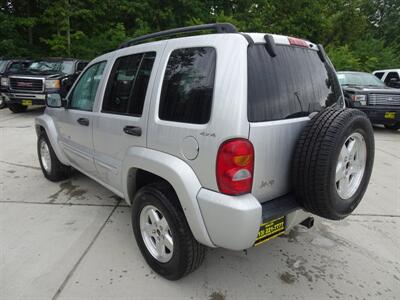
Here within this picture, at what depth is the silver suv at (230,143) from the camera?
1.95 meters

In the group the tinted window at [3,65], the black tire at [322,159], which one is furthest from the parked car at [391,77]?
the tinted window at [3,65]

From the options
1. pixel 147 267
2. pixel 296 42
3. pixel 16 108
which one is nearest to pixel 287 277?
pixel 147 267

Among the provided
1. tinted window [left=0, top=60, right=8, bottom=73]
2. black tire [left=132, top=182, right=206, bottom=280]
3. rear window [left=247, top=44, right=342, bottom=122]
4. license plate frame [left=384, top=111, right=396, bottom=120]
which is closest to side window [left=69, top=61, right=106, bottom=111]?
black tire [left=132, top=182, right=206, bottom=280]

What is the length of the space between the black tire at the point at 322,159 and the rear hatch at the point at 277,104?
0.11 m

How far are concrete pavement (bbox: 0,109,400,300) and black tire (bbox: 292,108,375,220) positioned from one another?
2.36ft

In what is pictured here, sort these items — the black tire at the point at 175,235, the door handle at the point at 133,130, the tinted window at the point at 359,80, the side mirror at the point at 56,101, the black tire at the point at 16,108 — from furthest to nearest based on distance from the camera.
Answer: the black tire at the point at 16,108 < the tinted window at the point at 359,80 < the side mirror at the point at 56,101 < the door handle at the point at 133,130 < the black tire at the point at 175,235

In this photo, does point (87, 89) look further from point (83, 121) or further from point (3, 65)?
point (3, 65)

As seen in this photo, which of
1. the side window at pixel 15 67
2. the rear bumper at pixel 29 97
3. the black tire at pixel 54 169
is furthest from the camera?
the side window at pixel 15 67

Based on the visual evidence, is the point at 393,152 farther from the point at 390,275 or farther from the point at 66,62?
the point at 66,62

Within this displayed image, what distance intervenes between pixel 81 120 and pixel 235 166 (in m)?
2.08

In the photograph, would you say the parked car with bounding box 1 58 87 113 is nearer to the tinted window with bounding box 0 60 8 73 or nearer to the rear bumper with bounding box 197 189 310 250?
the tinted window with bounding box 0 60 8 73

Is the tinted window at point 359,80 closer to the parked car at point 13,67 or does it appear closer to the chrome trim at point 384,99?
the chrome trim at point 384,99

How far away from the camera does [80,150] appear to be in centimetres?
353

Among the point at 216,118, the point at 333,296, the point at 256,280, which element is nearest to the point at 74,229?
the point at 256,280
